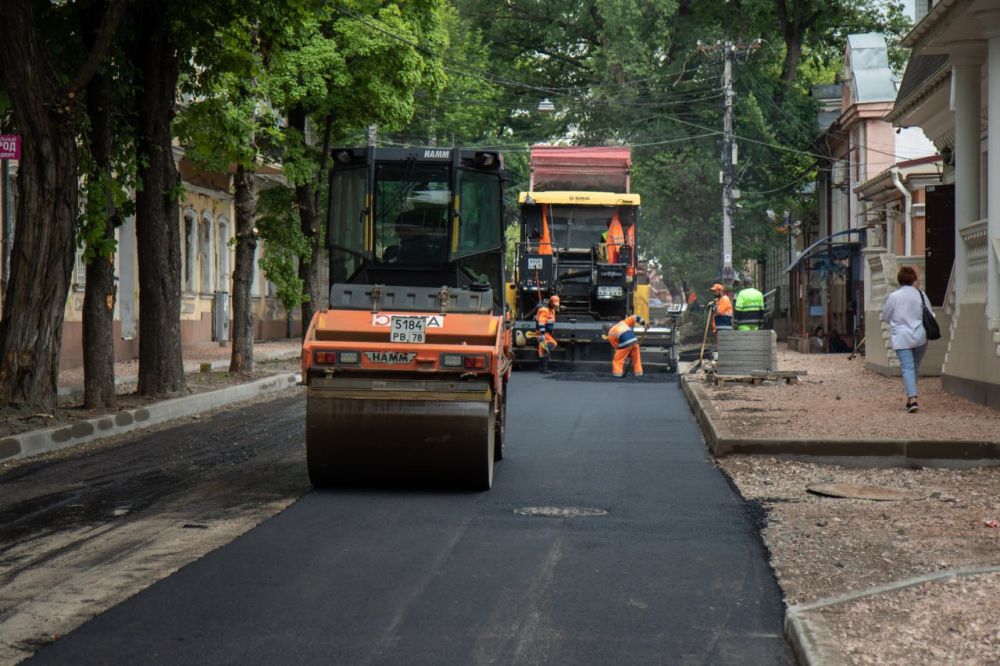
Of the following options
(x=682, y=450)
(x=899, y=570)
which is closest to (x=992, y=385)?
(x=682, y=450)

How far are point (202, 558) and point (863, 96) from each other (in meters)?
35.6

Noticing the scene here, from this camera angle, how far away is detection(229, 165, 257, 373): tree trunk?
22.3 meters

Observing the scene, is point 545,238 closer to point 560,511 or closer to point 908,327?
point 908,327

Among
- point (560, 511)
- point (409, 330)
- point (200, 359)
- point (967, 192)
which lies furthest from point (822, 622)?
point (200, 359)

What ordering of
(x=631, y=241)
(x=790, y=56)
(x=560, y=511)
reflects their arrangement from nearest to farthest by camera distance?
1. (x=560, y=511)
2. (x=631, y=241)
3. (x=790, y=56)

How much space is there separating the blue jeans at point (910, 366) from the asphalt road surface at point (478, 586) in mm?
5092

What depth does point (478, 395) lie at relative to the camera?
31.8 feet

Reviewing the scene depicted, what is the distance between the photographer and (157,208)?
17.4 m

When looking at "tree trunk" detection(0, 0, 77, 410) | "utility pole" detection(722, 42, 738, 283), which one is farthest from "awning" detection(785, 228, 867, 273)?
"tree trunk" detection(0, 0, 77, 410)

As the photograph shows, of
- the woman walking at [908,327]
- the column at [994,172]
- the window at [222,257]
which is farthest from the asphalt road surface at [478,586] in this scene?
the window at [222,257]

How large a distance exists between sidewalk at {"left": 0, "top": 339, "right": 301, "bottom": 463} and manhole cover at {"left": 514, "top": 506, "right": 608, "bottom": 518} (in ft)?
18.3

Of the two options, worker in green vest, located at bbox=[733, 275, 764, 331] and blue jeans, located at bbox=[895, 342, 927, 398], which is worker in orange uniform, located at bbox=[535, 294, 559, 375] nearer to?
worker in green vest, located at bbox=[733, 275, 764, 331]

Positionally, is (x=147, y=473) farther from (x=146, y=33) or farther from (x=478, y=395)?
(x=146, y=33)

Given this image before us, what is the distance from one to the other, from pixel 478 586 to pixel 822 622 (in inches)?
72.5
